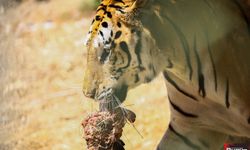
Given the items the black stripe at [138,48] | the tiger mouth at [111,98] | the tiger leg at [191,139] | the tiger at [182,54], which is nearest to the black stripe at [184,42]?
the tiger at [182,54]

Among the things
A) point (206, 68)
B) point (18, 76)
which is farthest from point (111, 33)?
point (18, 76)

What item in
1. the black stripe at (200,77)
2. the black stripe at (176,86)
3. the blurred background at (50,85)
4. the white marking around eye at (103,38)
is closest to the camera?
the white marking around eye at (103,38)

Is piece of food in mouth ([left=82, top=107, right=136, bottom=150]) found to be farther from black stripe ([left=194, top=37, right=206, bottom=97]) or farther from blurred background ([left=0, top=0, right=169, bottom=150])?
blurred background ([left=0, top=0, right=169, bottom=150])

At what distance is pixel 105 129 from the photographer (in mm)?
2506

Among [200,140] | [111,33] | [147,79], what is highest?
[111,33]

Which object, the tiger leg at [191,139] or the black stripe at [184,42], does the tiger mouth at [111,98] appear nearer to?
the black stripe at [184,42]

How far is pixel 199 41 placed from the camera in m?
2.38

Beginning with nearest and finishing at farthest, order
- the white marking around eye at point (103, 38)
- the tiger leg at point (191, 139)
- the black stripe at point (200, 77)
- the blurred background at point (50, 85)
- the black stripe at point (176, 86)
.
Answer: the white marking around eye at point (103, 38) → the black stripe at point (200, 77) → the black stripe at point (176, 86) → the tiger leg at point (191, 139) → the blurred background at point (50, 85)

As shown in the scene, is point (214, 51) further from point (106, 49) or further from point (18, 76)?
point (18, 76)

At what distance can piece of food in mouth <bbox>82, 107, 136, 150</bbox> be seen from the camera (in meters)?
2.47

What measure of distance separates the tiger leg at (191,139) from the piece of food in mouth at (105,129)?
0.73ft

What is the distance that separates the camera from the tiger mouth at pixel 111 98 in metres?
2.31

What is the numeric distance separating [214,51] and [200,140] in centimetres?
42

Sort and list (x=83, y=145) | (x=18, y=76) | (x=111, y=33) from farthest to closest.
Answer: (x=18, y=76) < (x=83, y=145) < (x=111, y=33)
